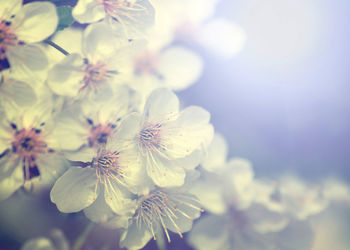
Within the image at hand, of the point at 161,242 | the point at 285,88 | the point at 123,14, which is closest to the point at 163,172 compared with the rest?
the point at 161,242

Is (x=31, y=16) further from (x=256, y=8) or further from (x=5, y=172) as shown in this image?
(x=256, y=8)

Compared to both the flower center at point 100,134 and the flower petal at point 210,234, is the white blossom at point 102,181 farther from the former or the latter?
the flower petal at point 210,234

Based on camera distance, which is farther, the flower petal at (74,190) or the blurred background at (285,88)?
the blurred background at (285,88)

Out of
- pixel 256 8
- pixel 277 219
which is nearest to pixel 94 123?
pixel 277 219

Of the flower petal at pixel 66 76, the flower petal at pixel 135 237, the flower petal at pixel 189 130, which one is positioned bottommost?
the flower petal at pixel 135 237

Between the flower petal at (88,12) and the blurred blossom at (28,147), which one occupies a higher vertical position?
the flower petal at (88,12)

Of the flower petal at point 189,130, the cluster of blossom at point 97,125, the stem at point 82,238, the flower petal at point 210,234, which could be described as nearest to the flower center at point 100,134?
the cluster of blossom at point 97,125

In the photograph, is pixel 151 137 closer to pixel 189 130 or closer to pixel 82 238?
pixel 189 130

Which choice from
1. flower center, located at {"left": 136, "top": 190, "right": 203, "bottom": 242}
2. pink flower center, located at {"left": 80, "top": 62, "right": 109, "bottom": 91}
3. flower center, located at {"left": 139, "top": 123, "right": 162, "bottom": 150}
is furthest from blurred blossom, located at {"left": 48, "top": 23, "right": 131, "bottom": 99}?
flower center, located at {"left": 136, "top": 190, "right": 203, "bottom": 242}

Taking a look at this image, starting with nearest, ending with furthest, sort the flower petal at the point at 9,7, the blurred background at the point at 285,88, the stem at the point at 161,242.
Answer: the flower petal at the point at 9,7 < the stem at the point at 161,242 < the blurred background at the point at 285,88
